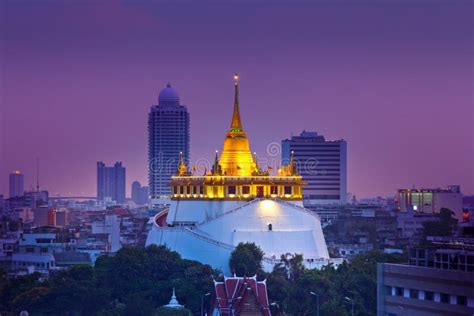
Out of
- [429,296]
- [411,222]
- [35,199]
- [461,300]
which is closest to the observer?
[461,300]

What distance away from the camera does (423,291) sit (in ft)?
225

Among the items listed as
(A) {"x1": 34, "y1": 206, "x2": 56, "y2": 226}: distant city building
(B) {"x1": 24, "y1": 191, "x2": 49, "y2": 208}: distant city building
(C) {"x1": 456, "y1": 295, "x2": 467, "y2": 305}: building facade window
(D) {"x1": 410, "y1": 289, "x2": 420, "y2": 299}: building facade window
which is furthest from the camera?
(B) {"x1": 24, "y1": 191, "x2": 49, "y2": 208}: distant city building

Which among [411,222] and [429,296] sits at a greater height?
[411,222]

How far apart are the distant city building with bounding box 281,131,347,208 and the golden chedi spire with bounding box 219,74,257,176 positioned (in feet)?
294

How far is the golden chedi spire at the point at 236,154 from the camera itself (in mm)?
100188

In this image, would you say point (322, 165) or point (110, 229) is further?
point (322, 165)

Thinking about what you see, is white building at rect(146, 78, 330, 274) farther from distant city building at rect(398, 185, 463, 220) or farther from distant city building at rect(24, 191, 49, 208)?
distant city building at rect(24, 191, 49, 208)

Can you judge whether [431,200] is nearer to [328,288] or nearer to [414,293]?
[328,288]

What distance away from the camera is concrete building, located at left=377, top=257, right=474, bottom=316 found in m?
65.8

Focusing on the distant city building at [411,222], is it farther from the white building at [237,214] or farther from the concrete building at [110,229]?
the white building at [237,214]

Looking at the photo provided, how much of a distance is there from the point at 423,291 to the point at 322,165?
127 m

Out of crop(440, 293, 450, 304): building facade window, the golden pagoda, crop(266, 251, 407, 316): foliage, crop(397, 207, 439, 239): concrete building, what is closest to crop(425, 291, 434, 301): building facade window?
crop(440, 293, 450, 304): building facade window

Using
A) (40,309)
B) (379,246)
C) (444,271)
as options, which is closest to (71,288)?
(40,309)

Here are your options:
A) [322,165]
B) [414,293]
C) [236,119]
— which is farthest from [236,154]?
[322,165]
